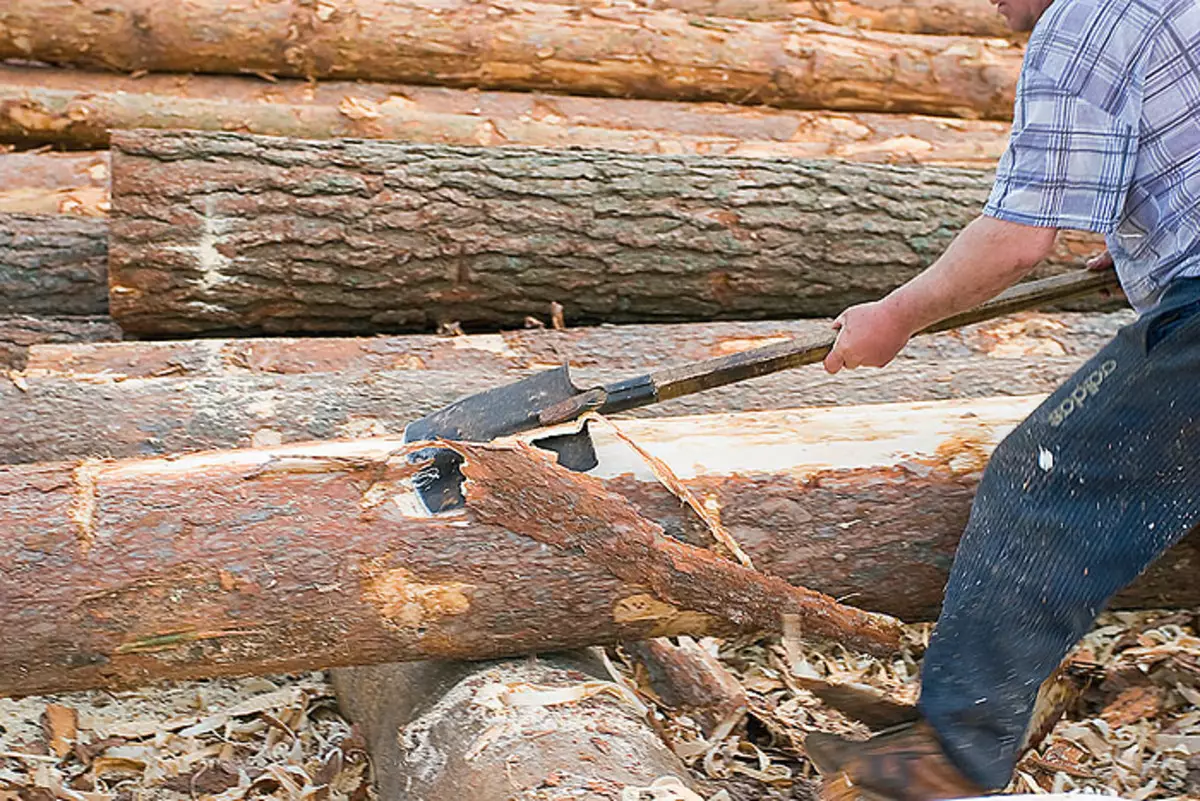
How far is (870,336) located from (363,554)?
1.10 meters

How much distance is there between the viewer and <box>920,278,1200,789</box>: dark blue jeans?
2305 mm

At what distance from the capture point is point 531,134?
5543 mm

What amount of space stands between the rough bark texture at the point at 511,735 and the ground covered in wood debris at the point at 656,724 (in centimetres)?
25

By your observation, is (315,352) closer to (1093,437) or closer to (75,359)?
(75,359)

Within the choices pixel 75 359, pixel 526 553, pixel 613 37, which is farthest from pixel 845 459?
pixel 613 37

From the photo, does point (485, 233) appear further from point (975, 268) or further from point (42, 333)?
point (975, 268)

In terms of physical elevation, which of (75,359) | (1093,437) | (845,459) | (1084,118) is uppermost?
(1084,118)

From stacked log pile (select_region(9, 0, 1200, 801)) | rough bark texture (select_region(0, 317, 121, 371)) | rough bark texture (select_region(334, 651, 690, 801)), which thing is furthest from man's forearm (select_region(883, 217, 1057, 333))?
rough bark texture (select_region(0, 317, 121, 371))

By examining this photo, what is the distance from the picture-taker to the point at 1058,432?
2.36 meters

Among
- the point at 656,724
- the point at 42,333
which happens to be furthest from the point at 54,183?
the point at 656,724

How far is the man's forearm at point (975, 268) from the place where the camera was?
7.21 ft

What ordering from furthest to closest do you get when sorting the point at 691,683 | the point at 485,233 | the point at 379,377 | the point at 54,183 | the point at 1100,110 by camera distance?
the point at 54,183
the point at 485,233
the point at 379,377
the point at 691,683
the point at 1100,110

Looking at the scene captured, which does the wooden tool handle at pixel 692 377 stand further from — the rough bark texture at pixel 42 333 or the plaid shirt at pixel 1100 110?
the rough bark texture at pixel 42 333

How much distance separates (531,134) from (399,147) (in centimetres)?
146
